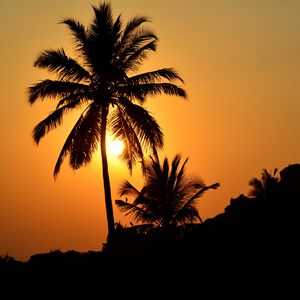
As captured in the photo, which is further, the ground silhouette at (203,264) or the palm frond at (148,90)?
the palm frond at (148,90)

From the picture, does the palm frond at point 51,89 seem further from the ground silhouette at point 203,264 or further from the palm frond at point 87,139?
the ground silhouette at point 203,264

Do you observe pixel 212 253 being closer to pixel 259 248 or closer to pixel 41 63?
pixel 259 248

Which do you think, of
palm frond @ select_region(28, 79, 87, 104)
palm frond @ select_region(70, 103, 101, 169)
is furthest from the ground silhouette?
palm frond @ select_region(28, 79, 87, 104)

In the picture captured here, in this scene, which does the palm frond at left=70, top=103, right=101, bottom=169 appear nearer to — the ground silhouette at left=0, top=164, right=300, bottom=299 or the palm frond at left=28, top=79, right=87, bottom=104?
the palm frond at left=28, top=79, right=87, bottom=104

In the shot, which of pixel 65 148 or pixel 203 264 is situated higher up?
pixel 65 148

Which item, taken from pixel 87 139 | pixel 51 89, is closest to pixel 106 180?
pixel 87 139

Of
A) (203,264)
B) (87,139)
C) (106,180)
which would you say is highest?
(87,139)

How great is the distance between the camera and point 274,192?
23.1m

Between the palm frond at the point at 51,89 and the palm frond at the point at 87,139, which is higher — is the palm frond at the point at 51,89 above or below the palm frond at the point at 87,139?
above

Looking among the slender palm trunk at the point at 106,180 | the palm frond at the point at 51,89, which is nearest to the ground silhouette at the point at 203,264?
the slender palm trunk at the point at 106,180

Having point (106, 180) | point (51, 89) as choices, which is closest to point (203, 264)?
point (106, 180)

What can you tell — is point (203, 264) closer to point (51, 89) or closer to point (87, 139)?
point (87, 139)

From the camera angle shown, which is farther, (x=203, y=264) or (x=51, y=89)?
(x=51, y=89)

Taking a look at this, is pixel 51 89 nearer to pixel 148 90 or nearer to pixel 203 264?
pixel 148 90
